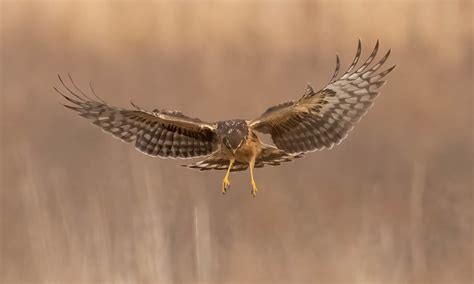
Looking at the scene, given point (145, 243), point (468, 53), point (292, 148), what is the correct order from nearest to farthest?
point (292, 148)
point (145, 243)
point (468, 53)

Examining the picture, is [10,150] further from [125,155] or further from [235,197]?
[235,197]

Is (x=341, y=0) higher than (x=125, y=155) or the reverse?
higher

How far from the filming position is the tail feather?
9.33m

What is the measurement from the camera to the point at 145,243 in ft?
35.4

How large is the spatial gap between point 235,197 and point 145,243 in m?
1.27

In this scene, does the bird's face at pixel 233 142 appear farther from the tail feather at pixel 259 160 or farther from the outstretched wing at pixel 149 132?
the outstretched wing at pixel 149 132

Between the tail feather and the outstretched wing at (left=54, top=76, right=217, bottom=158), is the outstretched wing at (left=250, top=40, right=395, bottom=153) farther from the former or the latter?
Answer: the outstretched wing at (left=54, top=76, right=217, bottom=158)

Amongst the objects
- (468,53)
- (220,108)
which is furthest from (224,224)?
(468,53)

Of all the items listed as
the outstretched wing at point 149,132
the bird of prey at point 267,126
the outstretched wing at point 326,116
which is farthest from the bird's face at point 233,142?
the outstretched wing at point 149,132

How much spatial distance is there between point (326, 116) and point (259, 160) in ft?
1.73

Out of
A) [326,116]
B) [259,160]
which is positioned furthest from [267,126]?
[326,116]

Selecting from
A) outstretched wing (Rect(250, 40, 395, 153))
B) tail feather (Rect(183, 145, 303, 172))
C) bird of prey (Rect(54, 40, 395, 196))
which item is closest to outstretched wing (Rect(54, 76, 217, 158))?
bird of prey (Rect(54, 40, 395, 196))

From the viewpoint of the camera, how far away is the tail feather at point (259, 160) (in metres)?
9.33

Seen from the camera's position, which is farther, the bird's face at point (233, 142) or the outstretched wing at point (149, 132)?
the outstretched wing at point (149, 132)
